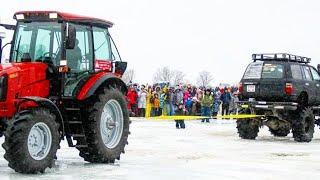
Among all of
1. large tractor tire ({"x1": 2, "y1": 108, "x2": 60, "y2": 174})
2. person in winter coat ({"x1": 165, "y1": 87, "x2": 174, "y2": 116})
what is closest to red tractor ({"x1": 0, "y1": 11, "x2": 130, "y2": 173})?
large tractor tire ({"x1": 2, "y1": 108, "x2": 60, "y2": 174})

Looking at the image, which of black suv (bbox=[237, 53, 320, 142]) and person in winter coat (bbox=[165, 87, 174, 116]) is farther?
person in winter coat (bbox=[165, 87, 174, 116])

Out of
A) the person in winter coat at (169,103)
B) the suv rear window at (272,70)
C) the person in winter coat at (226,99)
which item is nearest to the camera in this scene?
the suv rear window at (272,70)

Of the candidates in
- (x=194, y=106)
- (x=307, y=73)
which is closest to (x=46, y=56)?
(x=307, y=73)

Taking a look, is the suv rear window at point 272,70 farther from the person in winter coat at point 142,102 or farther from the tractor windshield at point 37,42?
the person in winter coat at point 142,102

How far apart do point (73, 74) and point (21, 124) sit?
6.25 feet

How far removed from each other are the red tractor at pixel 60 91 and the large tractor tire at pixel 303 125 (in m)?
7.16

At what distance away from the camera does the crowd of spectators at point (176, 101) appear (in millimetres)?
25928

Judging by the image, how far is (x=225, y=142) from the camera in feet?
54.7

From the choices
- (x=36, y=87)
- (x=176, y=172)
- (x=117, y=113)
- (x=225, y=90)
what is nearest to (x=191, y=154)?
(x=117, y=113)

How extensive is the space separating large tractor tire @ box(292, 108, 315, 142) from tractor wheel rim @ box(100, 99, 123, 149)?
7302 millimetres

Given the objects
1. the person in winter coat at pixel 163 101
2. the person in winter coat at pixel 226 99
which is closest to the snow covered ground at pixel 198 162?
the person in winter coat at pixel 163 101

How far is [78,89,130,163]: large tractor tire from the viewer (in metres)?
10.8

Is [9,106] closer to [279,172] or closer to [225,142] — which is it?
[279,172]

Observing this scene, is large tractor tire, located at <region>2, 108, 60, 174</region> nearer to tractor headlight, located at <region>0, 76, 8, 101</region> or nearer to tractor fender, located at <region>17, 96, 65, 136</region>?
tractor fender, located at <region>17, 96, 65, 136</region>
